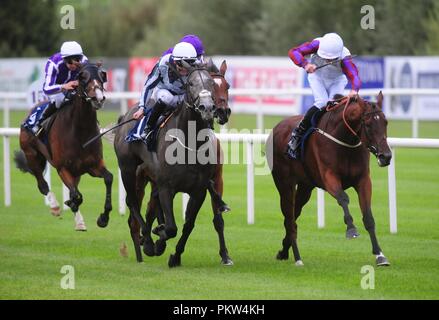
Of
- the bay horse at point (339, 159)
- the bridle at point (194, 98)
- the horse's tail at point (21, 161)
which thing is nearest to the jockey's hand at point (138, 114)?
the bridle at point (194, 98)

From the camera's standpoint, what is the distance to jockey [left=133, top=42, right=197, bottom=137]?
858 cm

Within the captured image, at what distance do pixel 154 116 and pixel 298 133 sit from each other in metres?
1.34

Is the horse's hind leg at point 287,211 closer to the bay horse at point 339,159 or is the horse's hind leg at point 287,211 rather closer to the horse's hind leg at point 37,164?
the bay horse at point 339,159

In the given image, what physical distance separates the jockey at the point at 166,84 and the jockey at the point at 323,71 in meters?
1.13

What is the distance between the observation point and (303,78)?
2480cm

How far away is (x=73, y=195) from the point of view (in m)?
10.4

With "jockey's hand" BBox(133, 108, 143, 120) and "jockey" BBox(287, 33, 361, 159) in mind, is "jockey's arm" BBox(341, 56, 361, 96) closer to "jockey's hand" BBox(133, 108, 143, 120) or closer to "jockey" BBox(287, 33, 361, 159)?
"jockey" BBox(287, 33, 361, 159)

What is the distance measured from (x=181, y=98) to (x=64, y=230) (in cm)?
304

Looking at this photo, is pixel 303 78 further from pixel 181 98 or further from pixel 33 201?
pixel 181 98

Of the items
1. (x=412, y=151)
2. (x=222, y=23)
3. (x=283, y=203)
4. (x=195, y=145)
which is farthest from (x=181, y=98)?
(x=222, y=23)

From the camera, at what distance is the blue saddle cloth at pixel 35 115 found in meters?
11.3

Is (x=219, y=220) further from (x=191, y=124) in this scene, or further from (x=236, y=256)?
(x=191, y=124)

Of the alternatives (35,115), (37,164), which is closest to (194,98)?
(35,115)

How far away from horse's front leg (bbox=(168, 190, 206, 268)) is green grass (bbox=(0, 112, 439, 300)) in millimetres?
105
